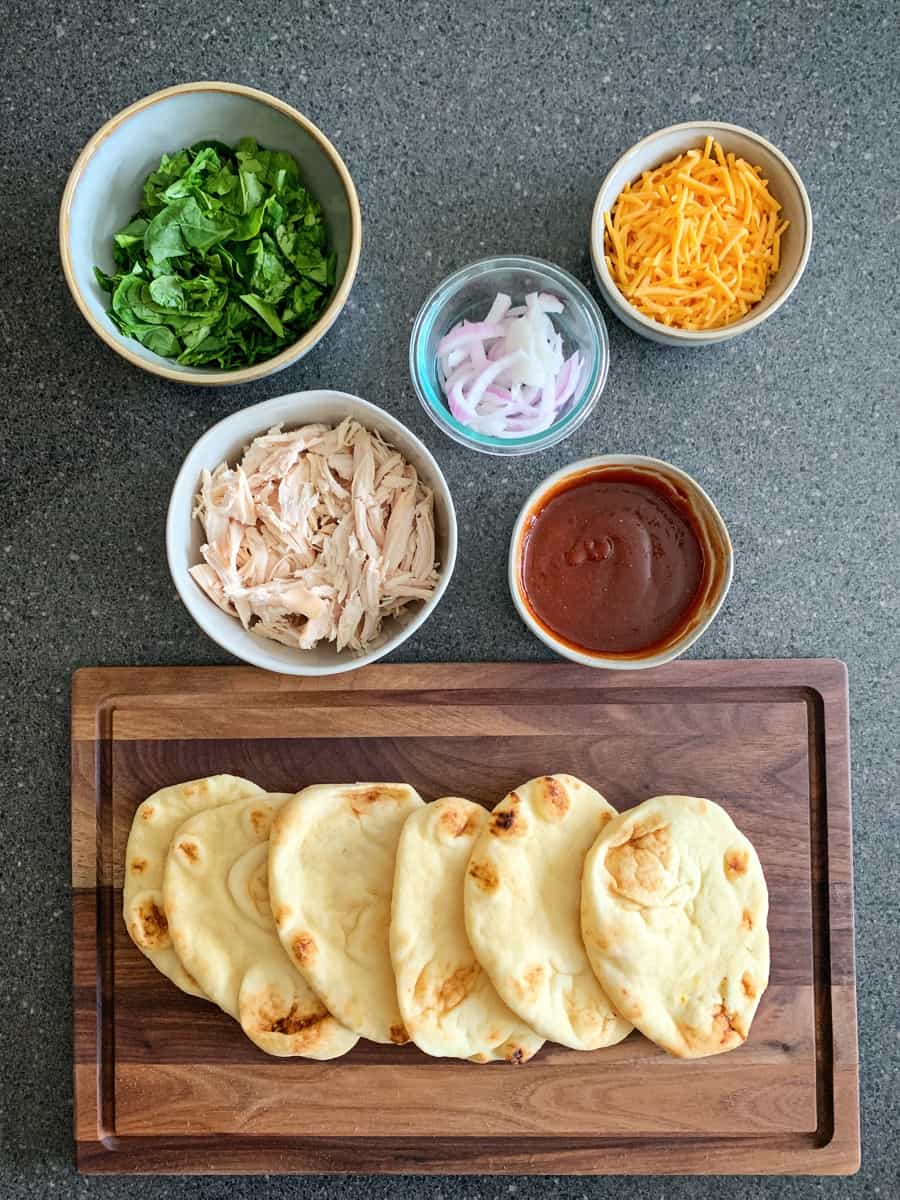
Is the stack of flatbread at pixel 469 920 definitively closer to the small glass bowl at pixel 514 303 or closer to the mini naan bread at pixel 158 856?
the mini naan bread at pixel 158 856

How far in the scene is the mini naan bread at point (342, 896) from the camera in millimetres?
1775

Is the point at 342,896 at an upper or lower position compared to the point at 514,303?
lower

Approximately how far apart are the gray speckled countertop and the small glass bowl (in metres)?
0.08

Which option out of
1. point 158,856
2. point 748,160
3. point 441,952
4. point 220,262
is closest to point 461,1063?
point 441,952

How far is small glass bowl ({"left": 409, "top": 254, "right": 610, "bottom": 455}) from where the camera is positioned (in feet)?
6.35

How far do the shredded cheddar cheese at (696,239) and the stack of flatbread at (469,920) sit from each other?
0.90 metres

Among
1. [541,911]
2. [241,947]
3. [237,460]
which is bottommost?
[241,947]

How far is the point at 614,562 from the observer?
189cm

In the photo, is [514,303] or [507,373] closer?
[507,373]

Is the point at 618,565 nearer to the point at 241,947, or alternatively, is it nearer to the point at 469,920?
the point at 469,920

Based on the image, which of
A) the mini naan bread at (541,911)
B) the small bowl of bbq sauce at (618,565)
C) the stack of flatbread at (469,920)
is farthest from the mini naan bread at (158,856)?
the small bowl of bbq sauce at (618,565)

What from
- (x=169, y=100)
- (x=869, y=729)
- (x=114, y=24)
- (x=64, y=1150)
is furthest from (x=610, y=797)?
(x=114, y=24)

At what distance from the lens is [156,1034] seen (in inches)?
77.7

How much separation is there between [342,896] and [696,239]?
4.39ft
